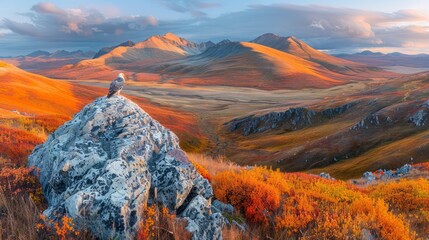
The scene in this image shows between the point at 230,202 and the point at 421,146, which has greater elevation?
the point at 230,202

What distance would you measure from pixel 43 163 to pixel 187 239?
190 inches

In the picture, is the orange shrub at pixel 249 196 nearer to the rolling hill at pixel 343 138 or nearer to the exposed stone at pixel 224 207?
the exposed stone at pixel 224 207

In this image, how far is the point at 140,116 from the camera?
9539mm

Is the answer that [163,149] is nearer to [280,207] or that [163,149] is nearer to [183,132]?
→ [280,207]

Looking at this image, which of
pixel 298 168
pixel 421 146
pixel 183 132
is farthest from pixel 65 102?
pixel 421 146

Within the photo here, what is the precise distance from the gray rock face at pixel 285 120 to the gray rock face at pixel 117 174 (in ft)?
306

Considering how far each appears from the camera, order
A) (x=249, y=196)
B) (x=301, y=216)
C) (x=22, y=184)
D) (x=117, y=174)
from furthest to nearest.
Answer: (x=249, y=196) → (x=301, y=216) → (x=22, y=184) → (x=117, y=174)

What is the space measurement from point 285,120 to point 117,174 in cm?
10028

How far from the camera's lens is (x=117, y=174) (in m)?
6.91

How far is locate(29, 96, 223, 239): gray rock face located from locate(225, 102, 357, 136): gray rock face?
93.4m

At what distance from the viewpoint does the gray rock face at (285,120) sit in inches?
3836

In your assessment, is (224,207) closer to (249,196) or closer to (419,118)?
(249,196)

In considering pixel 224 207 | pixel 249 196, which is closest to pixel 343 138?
pixel 249 196

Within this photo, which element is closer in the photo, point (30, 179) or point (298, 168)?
point (30, 179)
